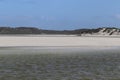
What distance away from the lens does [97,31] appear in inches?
5925

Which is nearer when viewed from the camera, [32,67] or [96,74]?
[96,74]

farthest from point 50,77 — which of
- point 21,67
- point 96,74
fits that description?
point 21,67

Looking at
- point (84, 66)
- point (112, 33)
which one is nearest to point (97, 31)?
point (112, 33)

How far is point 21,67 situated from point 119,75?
824 cm

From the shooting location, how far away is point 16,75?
2730cm

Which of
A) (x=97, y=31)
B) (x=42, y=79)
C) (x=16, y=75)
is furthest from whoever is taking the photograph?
(x=97, y=31)

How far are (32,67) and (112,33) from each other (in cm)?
11013

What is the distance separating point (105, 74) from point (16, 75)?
19.4 ft

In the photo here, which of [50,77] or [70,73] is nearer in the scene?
[50,77]

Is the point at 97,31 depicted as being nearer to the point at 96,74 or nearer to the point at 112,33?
the point at 112,33

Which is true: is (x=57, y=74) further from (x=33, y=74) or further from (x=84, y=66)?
(x=84, y=66)

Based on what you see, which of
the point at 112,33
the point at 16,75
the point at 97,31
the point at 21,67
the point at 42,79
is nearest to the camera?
the point at 42,79

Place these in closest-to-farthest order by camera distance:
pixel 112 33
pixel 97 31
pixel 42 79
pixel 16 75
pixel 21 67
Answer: pixel 42 79
pixel 16 75
pixel 21 67
pixel 112 33
pixel 97 31

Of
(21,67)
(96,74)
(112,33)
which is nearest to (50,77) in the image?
(96,74)
